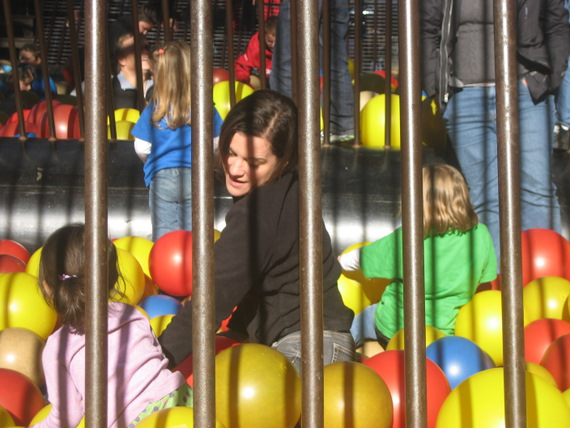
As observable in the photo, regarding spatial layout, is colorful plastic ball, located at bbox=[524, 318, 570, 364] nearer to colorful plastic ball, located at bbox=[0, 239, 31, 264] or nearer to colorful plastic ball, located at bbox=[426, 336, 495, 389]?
colorful plastic ball, located at bbox=[426, 336, 495, 389]

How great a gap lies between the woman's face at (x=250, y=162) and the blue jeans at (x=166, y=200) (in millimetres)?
1668

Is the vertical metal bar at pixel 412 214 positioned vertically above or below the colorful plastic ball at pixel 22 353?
above

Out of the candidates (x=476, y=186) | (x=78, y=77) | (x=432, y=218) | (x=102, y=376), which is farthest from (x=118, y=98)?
(x=102, y=376)

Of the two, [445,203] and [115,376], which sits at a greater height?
[445,203]

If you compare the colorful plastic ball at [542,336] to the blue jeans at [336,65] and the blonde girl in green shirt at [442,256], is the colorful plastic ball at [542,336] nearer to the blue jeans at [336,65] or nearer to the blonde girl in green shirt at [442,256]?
the blonde girl in green shirt at [442,256]

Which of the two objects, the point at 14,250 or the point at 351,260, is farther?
the point at 14,250

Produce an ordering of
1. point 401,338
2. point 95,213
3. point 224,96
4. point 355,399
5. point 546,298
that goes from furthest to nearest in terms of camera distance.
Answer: point 224,96 → point 546,298 → point 401,338 → point 355,399 → point 95,213

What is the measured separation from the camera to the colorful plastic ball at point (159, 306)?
3357 millimetres

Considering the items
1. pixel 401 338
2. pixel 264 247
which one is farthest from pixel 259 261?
pixel 401 338

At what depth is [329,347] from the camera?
255 cm

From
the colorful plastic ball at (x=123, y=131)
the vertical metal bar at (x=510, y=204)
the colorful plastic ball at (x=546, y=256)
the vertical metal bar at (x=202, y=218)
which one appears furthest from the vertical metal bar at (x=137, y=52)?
the vertical metal bar at (x=510, y=204)

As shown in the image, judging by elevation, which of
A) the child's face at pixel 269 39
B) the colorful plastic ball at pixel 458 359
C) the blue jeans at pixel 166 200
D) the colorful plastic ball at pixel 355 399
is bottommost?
the colorful plastic ball at pixel 458 359

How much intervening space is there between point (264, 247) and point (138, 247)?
1669mm

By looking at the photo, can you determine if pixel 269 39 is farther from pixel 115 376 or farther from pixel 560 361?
pixel 115 376
